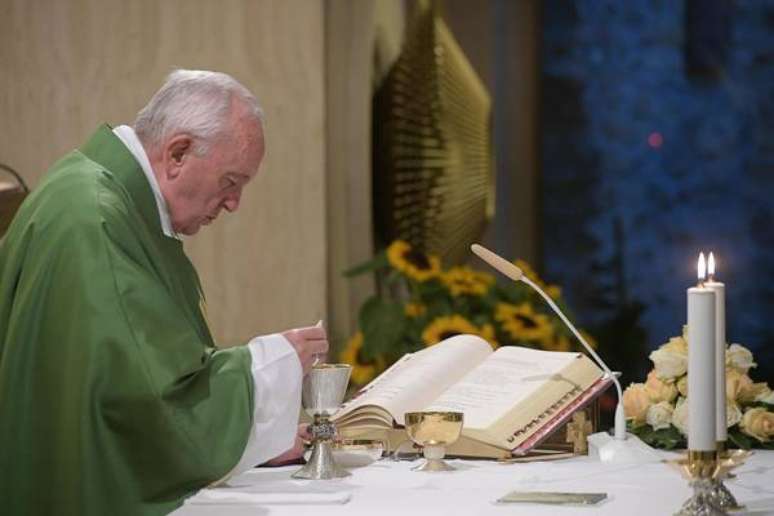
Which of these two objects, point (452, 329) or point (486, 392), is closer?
point (486, 392)

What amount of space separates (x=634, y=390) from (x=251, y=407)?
89 cm

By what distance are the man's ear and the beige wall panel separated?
8.40ft

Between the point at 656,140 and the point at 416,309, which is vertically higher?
the point at 656,140

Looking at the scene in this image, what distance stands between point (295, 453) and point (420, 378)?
1.04ft

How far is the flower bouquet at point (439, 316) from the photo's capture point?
16.1 feet

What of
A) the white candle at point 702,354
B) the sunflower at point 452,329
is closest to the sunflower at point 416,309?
the sunflower at point 452,329

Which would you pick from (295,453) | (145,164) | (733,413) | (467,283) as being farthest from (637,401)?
(467,283)

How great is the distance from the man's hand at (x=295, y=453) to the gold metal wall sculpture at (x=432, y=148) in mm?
2885

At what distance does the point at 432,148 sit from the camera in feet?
19.6

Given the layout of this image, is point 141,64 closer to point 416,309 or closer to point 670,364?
point 416,309

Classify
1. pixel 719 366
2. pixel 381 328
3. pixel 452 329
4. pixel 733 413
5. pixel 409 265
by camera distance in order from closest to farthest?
pixel 719 366
pixel 733 413
pixel 452 329
pixel 409 265
pixel 381 328

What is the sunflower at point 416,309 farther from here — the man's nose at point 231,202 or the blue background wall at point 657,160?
the man's nose at point 231,202

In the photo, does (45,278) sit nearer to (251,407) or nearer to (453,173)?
(251,407)

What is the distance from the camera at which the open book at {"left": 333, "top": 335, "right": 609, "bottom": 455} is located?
2994 millimetres
